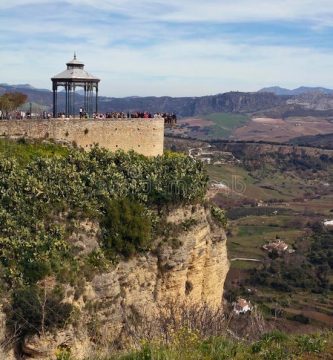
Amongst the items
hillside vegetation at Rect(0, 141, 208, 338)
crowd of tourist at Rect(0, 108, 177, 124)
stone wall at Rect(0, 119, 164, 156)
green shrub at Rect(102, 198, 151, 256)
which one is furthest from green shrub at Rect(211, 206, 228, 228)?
crowd of tourist at Rect(0, 108, 177, 124)

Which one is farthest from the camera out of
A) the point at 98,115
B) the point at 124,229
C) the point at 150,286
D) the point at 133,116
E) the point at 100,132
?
the point at 133,116

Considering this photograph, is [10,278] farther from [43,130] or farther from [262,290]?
[262,290]

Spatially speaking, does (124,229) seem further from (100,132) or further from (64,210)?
(100,132)

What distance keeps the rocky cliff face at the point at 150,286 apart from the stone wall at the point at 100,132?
5.17 m

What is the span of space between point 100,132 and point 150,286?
7.91 metres

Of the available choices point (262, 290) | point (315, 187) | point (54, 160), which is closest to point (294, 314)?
point (262, 290)

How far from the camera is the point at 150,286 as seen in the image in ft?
69.6

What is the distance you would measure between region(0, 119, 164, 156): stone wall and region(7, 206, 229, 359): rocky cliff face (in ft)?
17.0

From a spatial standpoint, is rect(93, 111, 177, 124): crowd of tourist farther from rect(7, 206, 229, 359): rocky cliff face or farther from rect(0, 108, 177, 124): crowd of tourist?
rect(7, 206, 229, 359): rocky cliff face

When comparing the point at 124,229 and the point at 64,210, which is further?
the point at 124,229

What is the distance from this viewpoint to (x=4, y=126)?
23.1m

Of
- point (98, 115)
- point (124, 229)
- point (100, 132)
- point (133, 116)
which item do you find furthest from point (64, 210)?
point (133, 116)

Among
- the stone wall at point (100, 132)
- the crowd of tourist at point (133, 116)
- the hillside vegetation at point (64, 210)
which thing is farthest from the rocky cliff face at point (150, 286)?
the crowd of tourist at point (133, 116)

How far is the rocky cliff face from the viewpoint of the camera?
17750 mm
